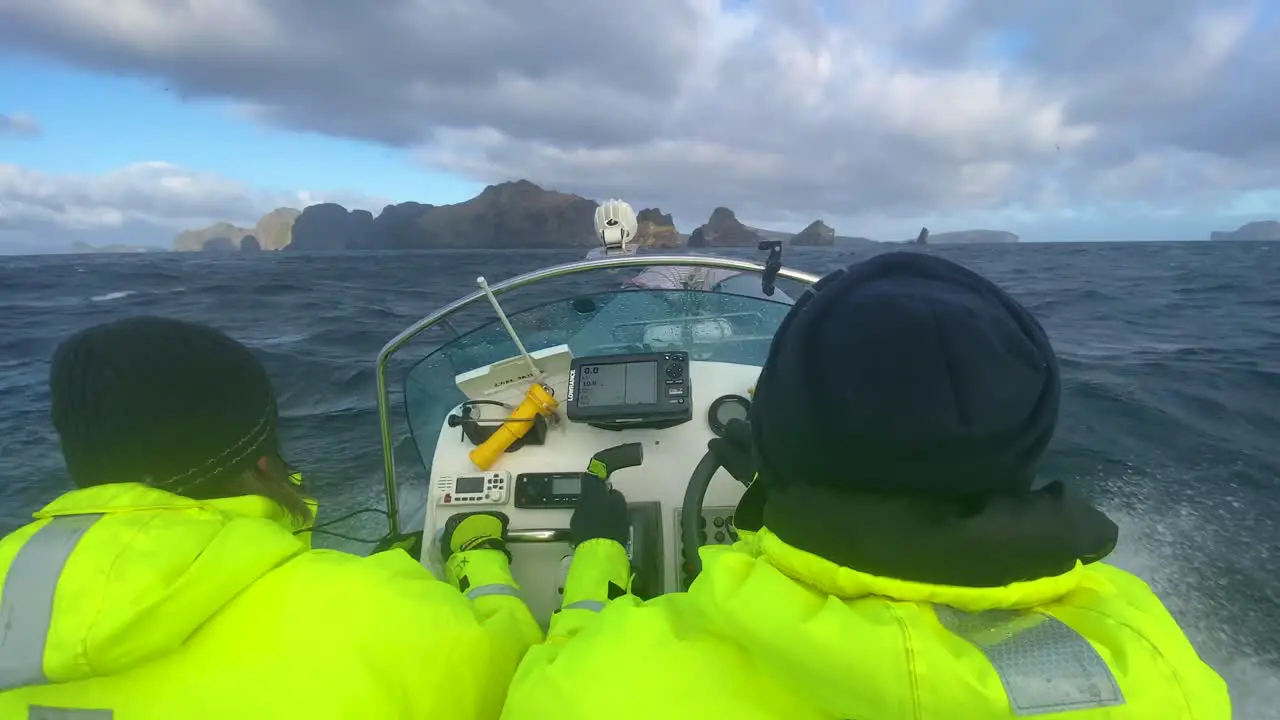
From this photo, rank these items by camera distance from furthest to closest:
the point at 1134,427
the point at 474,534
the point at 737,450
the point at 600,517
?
the point at 1134,427
the point at 474,534
the point at 600,517
the point at 737,450

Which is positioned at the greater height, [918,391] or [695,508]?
[918,391]

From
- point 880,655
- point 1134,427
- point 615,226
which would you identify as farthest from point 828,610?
point 1134,427

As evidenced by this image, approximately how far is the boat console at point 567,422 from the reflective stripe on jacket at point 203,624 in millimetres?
941

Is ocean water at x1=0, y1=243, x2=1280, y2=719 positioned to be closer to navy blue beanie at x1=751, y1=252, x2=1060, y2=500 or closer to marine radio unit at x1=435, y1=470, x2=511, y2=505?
marine radio unit at x1=435, y1=470, x2=511, y2=505

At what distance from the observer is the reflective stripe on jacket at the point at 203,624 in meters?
0.91

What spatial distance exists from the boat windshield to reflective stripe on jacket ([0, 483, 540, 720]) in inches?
61.3

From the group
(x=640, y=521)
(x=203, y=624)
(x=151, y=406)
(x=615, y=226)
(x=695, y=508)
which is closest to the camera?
(x=203, y=624)

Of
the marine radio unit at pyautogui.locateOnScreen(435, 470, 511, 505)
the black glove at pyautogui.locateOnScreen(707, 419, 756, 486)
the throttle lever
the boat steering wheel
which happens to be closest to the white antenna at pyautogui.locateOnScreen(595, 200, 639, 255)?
the throttle lever

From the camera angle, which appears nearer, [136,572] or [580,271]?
[136,572]

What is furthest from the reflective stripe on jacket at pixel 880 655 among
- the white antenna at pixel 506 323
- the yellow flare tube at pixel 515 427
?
the white antenna at pixel 506 323

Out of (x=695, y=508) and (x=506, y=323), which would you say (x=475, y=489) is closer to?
(x=506, y=323)

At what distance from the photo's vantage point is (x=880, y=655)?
0.73 meters

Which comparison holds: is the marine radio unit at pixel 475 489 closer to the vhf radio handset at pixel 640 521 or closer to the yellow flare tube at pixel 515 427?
the yellow flare tube at pixel 515 427

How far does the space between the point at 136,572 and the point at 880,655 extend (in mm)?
1014
